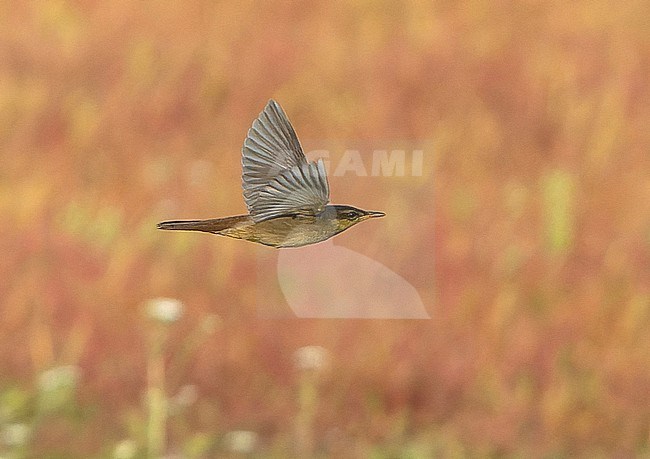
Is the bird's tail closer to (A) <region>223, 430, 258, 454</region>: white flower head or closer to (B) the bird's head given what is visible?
(B) the bird's head

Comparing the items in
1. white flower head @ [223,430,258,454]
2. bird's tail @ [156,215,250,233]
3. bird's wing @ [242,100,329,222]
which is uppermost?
bird's wing @ [242,100,329,222]

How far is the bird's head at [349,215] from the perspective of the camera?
213mm

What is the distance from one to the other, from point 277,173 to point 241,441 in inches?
23.6

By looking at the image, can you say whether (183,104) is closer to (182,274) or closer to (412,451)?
(182,274)

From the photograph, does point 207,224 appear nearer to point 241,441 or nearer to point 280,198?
point 280,198

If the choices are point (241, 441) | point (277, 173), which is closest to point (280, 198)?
point (277, 173)

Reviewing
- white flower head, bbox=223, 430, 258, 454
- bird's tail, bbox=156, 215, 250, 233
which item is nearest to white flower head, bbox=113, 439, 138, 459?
white flower head, bbox=223, 430, 258, 454

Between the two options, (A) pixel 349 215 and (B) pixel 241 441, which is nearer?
(A) pixel 349 215

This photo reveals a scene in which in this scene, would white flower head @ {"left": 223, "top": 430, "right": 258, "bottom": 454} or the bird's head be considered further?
white flower head @ {"left": 223, "top": 430, "right": 258, "bottom": 454}

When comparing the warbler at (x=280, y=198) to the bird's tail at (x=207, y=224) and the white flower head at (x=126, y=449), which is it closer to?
the bird's tail at (x=207, y=224)

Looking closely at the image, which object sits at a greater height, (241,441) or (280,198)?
(280,198)

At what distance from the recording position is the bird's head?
21 centimetres

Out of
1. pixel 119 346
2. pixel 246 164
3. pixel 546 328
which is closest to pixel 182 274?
pixel 119 346

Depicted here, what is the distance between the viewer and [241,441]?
0.77 metres
